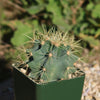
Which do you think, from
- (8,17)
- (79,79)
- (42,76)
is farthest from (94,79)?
(8,17)

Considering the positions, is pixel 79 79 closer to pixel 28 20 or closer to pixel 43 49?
pixel 43 49

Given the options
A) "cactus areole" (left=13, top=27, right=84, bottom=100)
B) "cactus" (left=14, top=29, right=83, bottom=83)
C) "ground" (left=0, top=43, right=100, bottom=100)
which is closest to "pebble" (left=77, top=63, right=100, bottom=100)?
"ground" (left=0, top=43, right=100, bottom=100)

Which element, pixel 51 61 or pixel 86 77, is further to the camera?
pixel 86 77

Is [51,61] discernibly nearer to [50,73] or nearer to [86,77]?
[50,73]

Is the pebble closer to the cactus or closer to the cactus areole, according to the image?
the cactus areole

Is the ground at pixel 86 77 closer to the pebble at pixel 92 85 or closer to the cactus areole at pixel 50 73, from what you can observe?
the pebble at pixel 92 85

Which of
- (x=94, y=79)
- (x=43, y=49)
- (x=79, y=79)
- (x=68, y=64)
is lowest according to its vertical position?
(x=94, y=79)

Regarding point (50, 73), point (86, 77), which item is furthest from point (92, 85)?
point (50, 73)

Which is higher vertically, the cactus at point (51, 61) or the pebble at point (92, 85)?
the cactus at point (51, 61)

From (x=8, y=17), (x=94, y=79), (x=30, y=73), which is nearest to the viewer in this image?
(x=30, y=73)

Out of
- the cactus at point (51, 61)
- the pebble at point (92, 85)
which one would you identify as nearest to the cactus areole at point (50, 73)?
the cactus at point (51, 61)

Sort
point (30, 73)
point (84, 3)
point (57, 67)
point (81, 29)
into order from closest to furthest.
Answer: point (57, 67)
point (30, 73)
point (81, 29)
point (84, 3)
